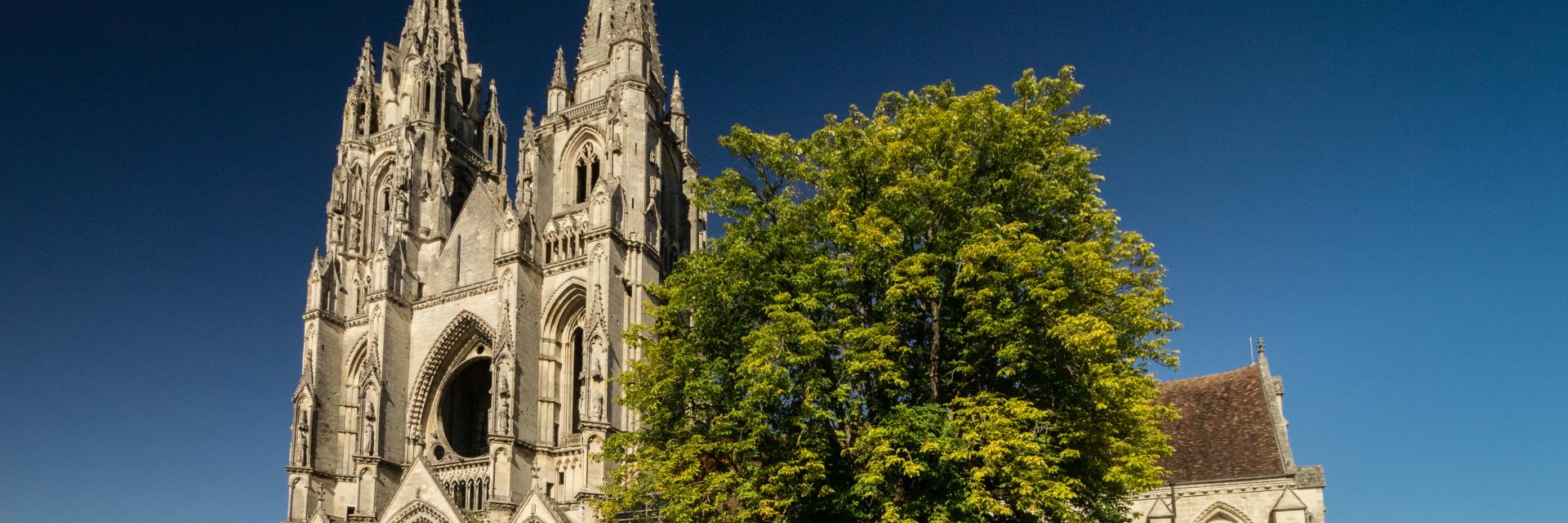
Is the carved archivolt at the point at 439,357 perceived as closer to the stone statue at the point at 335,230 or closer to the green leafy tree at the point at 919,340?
the stone statue at the point at 335,230

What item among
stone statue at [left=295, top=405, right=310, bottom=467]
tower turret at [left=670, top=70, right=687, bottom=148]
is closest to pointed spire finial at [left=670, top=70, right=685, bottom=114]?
tower turret at [left=670, top=70, right=687, bottom=148]

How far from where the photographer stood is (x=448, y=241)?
3925cm

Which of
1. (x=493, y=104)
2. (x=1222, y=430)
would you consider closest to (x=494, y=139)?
(x=493, y=104)

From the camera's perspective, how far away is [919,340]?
61.1ft

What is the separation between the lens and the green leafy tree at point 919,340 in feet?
54.0

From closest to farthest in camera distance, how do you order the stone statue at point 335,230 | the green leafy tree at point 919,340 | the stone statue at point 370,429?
the green leafy tree at point 919,340, the stone statue at point 370,429, the stone statue at point 335,230

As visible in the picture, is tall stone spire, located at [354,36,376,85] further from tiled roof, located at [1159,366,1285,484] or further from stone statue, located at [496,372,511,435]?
tiled roof, located at [1159,366,1285,484]

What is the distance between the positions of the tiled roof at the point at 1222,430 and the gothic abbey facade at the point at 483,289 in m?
14.2

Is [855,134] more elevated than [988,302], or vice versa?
[855,134]

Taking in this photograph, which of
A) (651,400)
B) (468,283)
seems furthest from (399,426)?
(651,400)

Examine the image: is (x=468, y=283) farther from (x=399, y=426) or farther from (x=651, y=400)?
(x=651, y=400)

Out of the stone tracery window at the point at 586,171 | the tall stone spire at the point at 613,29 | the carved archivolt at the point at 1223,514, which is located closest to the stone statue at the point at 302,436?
the stone tracery window at the point at 586,171

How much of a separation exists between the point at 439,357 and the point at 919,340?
22.7m

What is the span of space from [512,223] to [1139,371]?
22.2 meters
